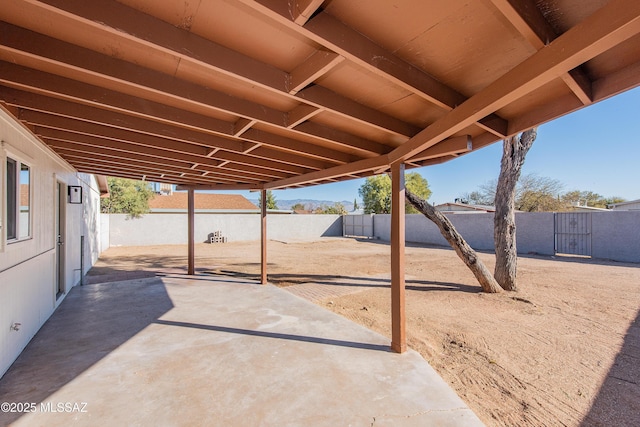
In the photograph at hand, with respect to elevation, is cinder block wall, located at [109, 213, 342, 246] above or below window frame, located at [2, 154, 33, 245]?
below

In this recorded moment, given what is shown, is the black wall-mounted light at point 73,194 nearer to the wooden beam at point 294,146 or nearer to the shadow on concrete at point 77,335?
the shadow on concrete at point 77,335

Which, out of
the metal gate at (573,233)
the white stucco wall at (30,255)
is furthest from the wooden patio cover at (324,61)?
the metal gate at (573,233)

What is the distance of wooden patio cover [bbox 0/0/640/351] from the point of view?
134 cm

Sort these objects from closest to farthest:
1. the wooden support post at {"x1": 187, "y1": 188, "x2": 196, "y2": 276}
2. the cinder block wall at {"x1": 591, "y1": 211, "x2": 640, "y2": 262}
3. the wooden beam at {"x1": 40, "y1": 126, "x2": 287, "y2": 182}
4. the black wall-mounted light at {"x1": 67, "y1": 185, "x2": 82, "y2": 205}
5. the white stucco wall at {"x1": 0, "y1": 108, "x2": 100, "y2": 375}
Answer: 1. the white stucco wall at {"x1": 0, "y1": 108, "x2": 100, "y2": 375}
2. the wooden beam at {"x1": 40, "y1": 126, "x2": 287, "y2": 182}
3. the black wall-mounted light at {"x1": 67, "y1": 185, "x2": 82, "y2": 205}
4. the wooden support post at {"x1": 187, "y1": 188, "x2": 196, "y2": 276}
5. the cinder block wall at {"x1": 591, "y1": 211, "x2": 640, "y2": 262}

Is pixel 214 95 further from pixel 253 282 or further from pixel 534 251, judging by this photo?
pixel 534 251

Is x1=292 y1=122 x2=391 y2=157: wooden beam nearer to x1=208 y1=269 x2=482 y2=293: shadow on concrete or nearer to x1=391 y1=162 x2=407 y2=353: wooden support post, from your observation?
x1=391 y1=162 x2=407 y2=353: wooden support post

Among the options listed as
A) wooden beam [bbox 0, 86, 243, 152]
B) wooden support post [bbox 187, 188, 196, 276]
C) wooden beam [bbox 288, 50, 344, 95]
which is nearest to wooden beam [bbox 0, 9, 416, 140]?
wooden beam [bbox 288, 50, 344, 95]

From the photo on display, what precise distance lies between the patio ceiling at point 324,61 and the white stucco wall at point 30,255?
1.58 feet

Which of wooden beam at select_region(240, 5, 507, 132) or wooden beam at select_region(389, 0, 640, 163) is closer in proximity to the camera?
wooden beam at select_region(389, 0, 640, 163)

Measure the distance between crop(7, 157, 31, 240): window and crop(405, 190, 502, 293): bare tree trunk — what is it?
609 centimetres

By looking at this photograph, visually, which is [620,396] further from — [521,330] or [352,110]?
[352,110]

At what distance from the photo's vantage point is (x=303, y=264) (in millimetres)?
10258

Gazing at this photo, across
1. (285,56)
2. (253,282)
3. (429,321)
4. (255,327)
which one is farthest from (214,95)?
(253,282)

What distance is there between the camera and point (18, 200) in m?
3.22
